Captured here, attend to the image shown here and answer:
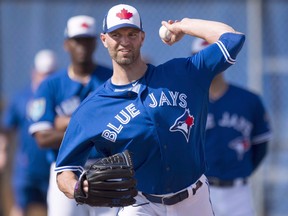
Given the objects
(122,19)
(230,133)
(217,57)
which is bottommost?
(230,133)

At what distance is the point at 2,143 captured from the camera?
1120 cm

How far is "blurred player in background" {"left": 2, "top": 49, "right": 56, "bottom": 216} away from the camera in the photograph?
1054 centimetres

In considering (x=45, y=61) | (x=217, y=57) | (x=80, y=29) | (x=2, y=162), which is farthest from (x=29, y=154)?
(x=217, y=57)

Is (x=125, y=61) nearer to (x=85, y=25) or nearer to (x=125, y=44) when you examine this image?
(x=125, y=44)

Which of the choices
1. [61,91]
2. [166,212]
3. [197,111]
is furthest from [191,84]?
[61,91]

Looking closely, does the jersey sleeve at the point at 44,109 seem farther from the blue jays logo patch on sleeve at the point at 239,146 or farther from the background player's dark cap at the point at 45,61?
the background player's dark cap at the point at 45,61

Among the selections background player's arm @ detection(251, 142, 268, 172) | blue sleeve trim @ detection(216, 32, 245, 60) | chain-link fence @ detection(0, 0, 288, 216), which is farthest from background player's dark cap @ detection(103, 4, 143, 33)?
chain-link fence @ detection(0, 0, 288, 216)

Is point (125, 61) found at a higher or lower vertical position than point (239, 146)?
higher

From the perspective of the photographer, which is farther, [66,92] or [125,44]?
[66,92]

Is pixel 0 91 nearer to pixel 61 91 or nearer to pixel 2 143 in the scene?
pixel 2 143

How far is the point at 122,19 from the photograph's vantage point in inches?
237

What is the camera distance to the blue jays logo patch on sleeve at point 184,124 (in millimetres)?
5961

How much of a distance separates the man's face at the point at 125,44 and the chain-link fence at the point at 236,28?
4042mm

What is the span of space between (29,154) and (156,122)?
191 inches
